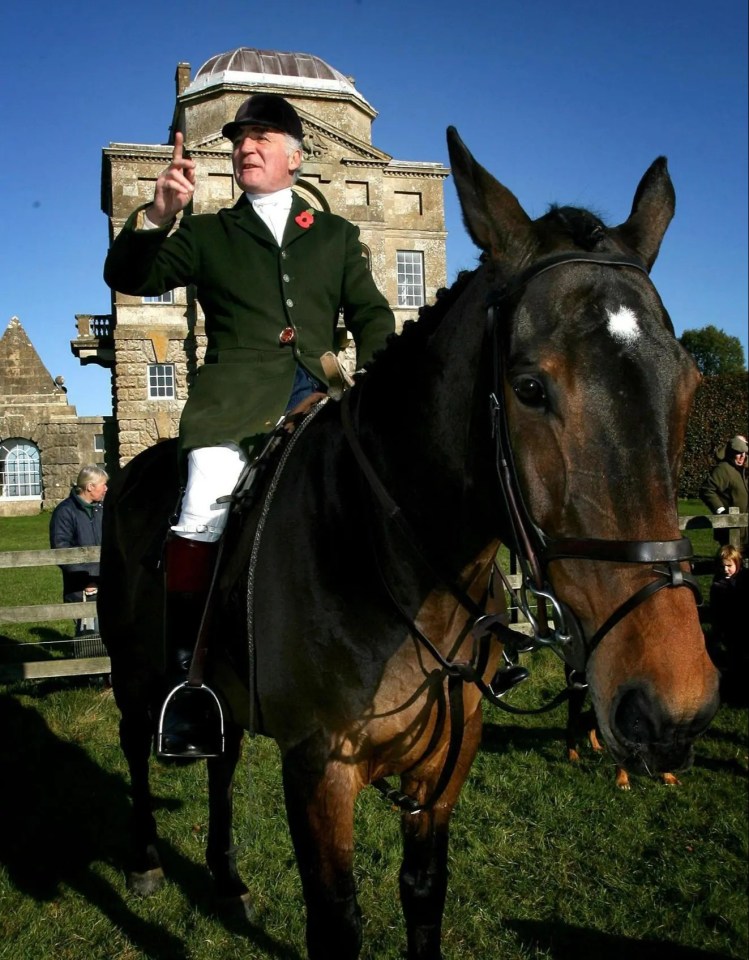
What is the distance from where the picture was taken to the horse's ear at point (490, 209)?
1966 millimetres

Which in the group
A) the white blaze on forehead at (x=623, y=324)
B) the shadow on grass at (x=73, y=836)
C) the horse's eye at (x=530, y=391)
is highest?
the white blaze on forehead at (x=623, y=324)

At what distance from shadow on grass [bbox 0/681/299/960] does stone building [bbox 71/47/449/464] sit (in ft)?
72.7

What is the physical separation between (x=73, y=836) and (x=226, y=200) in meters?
26.2

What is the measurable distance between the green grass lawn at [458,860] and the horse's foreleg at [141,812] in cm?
11

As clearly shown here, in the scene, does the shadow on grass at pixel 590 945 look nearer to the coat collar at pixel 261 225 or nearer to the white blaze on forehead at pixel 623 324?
the white blaze on forehead at pixel 623 324

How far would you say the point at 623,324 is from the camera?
1.70 metres

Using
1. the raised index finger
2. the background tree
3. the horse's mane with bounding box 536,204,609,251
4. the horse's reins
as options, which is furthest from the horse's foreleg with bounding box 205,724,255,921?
the background tree

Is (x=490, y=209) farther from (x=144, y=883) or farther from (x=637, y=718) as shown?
(x=144, y=883)

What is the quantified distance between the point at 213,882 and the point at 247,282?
11.3ft

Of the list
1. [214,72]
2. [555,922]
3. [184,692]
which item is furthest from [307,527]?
[214,72]

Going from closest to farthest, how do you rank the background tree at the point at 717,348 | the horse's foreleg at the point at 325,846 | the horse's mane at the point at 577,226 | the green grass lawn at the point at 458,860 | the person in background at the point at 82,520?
the horse's mane at the point at 577,226 → the horse's foreleg at the point at 325,846 → the green grass lawn at the point at 458,860 → the person in background at the point at 82,520 → the background tree at the point at 717,348

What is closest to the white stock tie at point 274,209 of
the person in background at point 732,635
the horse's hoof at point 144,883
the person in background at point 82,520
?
the horse's hoof at point 144,883

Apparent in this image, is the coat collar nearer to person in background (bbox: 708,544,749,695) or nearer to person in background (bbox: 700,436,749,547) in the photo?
person in background (bbox: 708,544,749,695)

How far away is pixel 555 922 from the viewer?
4.00m
